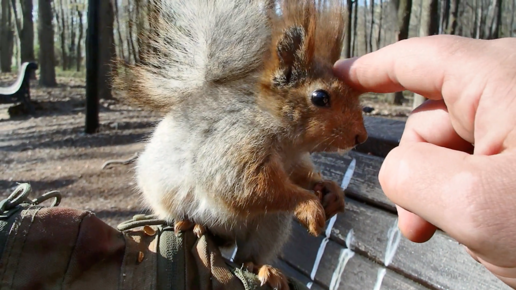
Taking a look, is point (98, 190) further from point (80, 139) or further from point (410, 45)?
point (410, 45)

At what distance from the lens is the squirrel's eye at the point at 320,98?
95 centimetres

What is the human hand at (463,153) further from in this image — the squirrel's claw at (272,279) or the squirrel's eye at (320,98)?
the squirrel's claw at (272,279)

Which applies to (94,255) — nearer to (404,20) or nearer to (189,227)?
(189,227)

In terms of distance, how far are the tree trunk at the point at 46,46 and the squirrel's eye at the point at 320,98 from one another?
20.5 ft

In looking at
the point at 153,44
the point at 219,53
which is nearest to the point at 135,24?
the point at 153,44

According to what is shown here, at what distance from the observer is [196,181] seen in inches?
38.4

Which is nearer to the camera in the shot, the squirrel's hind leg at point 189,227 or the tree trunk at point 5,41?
the squirrel's hind leg at point 189,227

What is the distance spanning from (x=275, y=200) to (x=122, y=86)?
47 centimetres

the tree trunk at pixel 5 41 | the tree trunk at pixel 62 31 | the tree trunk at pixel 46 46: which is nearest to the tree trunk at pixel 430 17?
the tree trunk at pixel 46 46

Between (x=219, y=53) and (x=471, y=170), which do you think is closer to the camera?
(x=471, y=170)

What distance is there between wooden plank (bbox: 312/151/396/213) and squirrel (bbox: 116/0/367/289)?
17 centimetres

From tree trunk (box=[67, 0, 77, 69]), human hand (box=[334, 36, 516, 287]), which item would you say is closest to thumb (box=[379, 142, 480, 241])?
human hand (box=[334, 36, 516, 287])

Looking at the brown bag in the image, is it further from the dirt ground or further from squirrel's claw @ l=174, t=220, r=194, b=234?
the dirt ground

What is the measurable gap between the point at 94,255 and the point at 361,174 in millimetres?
750
